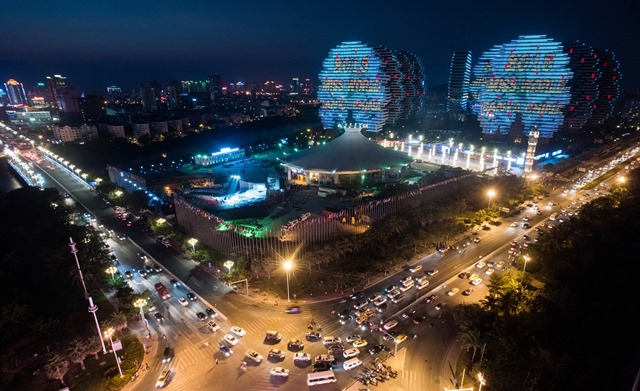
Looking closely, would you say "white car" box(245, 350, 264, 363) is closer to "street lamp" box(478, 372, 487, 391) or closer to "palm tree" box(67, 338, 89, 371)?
"palm tree" box(67, 338, 89, 371)

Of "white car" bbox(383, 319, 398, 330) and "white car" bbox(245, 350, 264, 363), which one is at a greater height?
"white car" bbox(383, 319, 398, 330)

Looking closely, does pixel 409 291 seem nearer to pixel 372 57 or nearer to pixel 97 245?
pixel 97 245

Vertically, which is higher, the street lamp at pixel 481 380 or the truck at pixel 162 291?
the street lamp at pixel 481 380

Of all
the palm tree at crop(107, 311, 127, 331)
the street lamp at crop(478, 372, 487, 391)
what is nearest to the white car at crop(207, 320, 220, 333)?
the palm tree at crop(107, 311, 127, 331)

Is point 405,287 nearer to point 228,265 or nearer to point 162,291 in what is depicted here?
point 228,265

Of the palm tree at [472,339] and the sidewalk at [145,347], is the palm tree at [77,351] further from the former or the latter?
the palm tree at [472,339]

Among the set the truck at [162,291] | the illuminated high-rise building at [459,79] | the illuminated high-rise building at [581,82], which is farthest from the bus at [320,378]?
the illuminated high-rise building at [459,79]
